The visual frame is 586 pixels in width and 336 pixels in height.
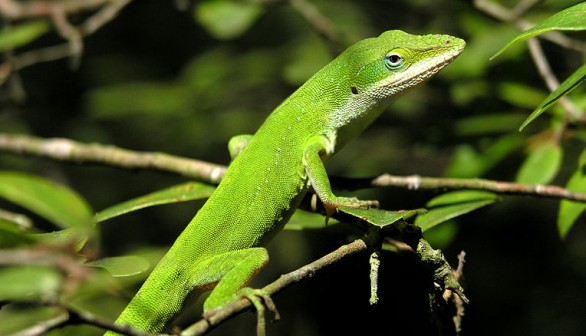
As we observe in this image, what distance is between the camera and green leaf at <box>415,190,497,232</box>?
2.73 m

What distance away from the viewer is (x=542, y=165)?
11.0 feet

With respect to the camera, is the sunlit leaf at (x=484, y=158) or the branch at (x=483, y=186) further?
the sunlit leaf at (x=484, y=158)

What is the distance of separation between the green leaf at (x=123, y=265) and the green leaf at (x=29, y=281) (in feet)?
2.34

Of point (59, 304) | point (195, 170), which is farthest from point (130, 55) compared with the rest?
point (59, 304)

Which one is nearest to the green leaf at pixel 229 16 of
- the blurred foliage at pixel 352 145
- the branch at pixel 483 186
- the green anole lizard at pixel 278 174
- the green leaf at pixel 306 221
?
the blurred foliage at pixel 352 145

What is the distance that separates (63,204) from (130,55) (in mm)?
5833

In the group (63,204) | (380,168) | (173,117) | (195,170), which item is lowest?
(63,204)

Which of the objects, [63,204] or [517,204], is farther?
[517,204]

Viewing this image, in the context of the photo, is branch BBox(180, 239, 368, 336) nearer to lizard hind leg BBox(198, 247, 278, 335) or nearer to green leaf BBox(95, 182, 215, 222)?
lizard hind leg BBox(198, 247, 278, 335)

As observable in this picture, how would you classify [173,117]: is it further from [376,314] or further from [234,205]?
[234,205]

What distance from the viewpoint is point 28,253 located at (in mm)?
1415

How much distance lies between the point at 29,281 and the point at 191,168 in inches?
85.1

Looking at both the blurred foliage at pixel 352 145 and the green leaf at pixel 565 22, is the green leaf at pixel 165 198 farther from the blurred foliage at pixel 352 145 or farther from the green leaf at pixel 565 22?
the green leaf at pixel 565 22

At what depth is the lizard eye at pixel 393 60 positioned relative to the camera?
10.6 ft
